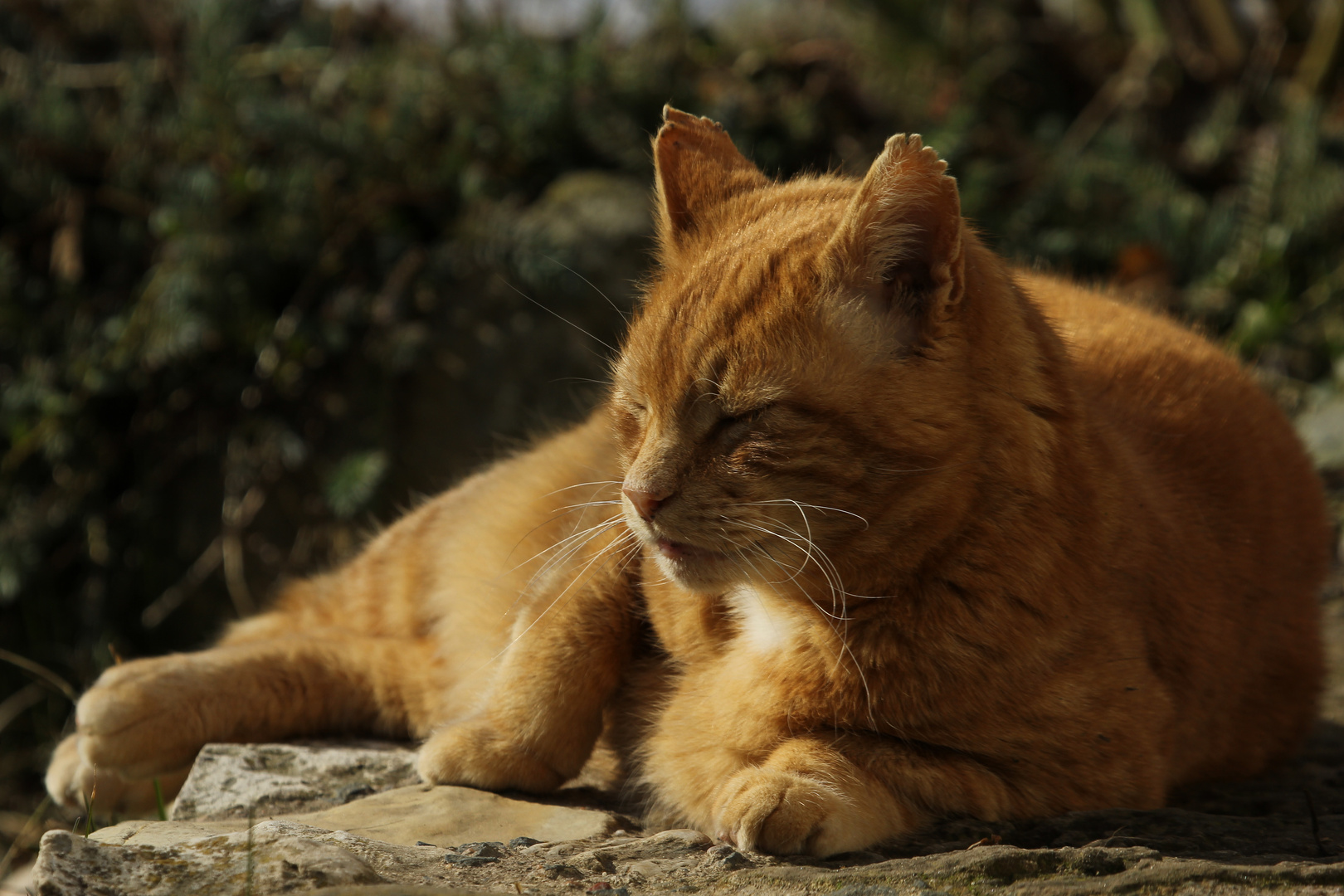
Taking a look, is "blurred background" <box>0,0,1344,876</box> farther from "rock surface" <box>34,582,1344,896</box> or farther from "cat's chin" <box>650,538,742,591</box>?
"cat's chin" <box>650,538,742,591</box>

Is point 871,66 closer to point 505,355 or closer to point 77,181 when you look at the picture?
point 505,355

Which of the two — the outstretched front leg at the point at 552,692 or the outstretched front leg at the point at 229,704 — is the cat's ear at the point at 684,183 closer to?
the outstretched front leg at the point at 552,692

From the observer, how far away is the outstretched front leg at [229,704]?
9.64ft

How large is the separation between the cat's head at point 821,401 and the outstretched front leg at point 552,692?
1.37 feet

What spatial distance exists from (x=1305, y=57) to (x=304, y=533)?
598cm

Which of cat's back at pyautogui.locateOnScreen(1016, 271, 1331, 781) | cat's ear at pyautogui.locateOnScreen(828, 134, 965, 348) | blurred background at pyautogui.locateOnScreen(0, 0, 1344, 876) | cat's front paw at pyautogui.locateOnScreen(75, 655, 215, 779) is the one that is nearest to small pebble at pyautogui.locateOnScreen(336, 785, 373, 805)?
cat's front paw at pyautogui.locateOnScreen(75, 655, 215, 779)

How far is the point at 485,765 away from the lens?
2494 mm

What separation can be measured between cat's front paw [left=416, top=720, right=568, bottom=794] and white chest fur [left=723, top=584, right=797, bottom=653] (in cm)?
53

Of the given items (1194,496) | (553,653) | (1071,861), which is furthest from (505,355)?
(1071,861)

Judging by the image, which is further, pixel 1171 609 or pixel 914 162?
pixel 1171 609

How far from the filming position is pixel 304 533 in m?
5.00

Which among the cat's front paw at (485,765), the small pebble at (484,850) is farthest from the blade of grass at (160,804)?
the small pebble at (484,850)

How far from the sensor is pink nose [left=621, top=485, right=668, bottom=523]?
6.91 feet

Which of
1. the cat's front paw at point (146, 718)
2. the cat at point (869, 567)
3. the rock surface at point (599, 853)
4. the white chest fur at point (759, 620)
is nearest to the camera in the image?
the rock surface at point (599, 853)
